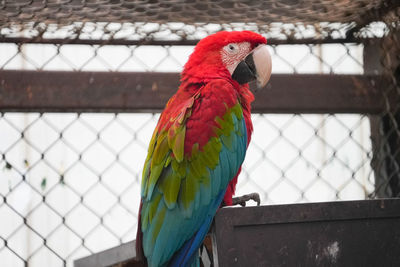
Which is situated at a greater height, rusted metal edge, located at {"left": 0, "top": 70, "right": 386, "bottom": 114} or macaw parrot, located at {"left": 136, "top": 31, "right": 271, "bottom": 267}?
rusted metal edge, located at {"left": 0, "top": 70, "right": 386, "bottom": 114}

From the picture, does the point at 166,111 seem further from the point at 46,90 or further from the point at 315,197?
the point at 315,197

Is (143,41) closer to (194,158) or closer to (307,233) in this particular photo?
(194,158)

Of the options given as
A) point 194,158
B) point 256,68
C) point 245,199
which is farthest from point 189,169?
point 256,68

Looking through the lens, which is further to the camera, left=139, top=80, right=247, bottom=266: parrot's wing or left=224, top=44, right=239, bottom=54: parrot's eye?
left=224, top=44, right=239, bottom=54: parrot's eye

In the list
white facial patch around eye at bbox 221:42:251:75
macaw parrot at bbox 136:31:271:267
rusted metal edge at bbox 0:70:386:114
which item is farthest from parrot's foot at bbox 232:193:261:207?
white facial patch around eye at bbox 221:42:251:75

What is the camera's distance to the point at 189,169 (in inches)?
39.0

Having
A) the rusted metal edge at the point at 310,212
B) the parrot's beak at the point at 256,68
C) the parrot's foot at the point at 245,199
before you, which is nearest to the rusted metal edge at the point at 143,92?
the parrot's beak at the point at 256,68

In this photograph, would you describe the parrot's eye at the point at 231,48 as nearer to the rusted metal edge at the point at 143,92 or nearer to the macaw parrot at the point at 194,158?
the macaw parrot at the point at 194,158

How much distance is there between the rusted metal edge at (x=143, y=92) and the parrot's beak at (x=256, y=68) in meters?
0.02

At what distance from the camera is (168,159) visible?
0.99 metres

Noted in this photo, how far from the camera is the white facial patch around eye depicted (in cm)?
119

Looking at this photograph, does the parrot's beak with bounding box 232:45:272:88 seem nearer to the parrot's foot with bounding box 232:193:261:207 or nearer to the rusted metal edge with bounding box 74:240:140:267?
the parrot's foot with bounding box 232:193:261:207

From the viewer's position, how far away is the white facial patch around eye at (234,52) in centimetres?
119

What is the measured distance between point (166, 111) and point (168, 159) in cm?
13
